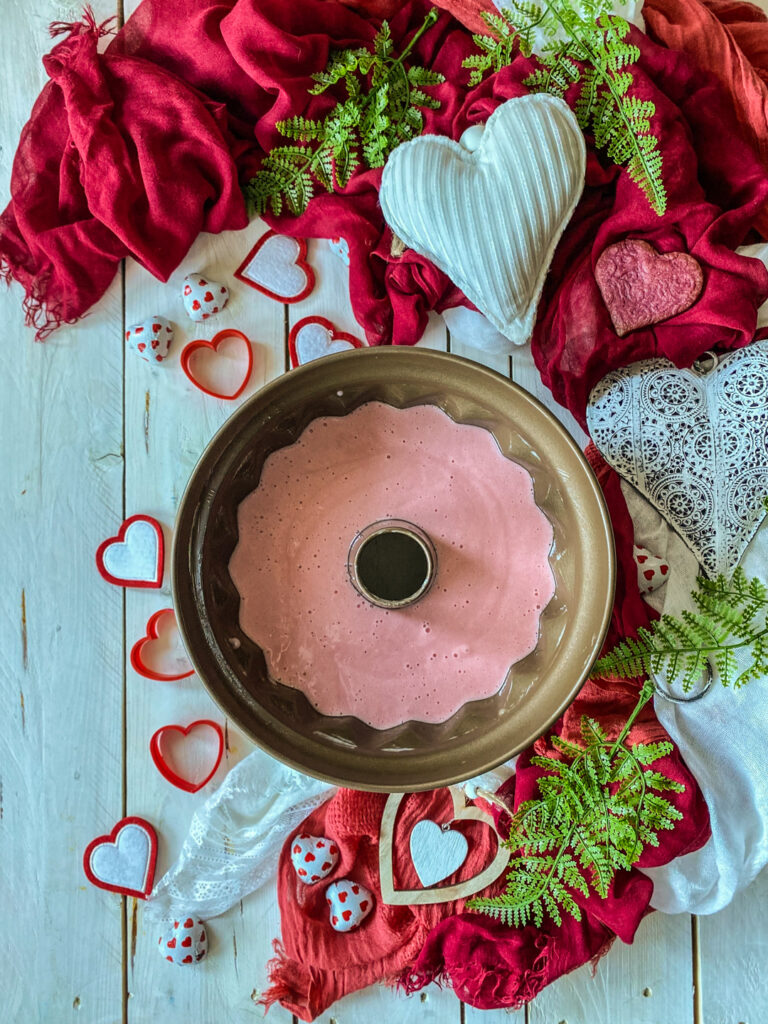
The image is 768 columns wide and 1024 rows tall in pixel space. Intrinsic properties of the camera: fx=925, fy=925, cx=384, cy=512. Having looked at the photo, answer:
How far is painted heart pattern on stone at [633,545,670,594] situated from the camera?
0.95 meters

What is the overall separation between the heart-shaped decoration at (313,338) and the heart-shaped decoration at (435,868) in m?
0.50

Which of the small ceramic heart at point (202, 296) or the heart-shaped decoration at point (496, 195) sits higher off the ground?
the heart-shaped decoration at point (496, 195)

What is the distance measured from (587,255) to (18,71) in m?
0.68

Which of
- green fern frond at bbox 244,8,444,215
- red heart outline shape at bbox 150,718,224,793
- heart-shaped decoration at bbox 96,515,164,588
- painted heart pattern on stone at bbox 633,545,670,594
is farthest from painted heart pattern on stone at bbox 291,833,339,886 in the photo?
green fern frond at bbox 244,8,444,215

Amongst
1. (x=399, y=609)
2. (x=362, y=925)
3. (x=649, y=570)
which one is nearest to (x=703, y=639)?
(x=649, y=570)

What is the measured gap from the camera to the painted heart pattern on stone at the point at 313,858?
3.32 feet

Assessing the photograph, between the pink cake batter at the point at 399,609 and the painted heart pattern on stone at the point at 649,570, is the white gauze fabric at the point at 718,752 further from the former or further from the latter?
the pink cake batter at the point at 399,609

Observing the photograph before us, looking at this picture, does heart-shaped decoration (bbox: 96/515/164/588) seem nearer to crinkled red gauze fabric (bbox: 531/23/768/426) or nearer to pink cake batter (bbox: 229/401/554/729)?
pink cake batter (bbox: 229/401/554/729)

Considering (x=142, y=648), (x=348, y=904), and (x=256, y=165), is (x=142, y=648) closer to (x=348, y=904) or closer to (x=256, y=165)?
(x=348, y=904)

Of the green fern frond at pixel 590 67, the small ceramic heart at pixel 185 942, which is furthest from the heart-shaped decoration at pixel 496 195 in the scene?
the small ceramic heart at pixel 185 942

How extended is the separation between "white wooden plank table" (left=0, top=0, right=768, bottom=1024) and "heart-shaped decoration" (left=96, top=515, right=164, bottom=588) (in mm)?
15

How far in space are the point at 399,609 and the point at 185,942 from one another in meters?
0.48

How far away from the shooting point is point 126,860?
104cm

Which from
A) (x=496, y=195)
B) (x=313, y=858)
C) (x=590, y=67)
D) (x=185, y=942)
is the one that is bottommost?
(x=185, y=942)
